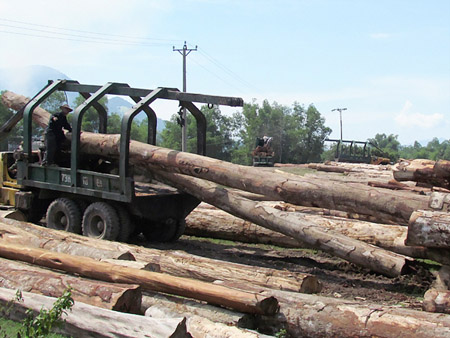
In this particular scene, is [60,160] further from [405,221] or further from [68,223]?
[405,221]

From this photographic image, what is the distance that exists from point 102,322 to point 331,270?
5226 millimetres

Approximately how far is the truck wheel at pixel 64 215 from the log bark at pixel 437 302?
7032mm

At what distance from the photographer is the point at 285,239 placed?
1062cm

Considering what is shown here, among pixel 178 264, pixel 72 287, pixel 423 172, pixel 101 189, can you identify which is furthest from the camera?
pixel 101 189

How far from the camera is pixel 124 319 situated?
482cm

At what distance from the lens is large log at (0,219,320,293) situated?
21.4 ft

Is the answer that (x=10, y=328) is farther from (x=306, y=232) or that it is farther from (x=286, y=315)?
(x=306, y=232)

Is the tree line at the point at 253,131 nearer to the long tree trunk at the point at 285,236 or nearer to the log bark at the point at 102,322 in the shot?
the long tree trunk at the point at 285,236

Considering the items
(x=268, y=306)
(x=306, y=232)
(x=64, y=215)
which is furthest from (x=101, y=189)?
(x=268, y=306)

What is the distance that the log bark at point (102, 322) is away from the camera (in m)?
4.64

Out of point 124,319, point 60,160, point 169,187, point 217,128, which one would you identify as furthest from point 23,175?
point 217,128

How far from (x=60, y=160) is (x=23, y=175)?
0.82 meters

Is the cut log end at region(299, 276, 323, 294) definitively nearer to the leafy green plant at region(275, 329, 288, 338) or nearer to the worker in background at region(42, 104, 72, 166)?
the leafy green plant at region(275, 329, 288, 338)

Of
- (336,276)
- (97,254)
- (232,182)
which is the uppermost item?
(232,182)
